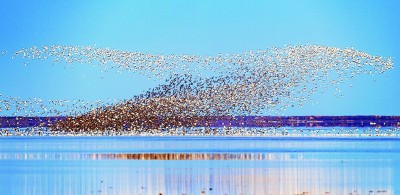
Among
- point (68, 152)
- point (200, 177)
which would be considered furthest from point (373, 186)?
point (68, 152)

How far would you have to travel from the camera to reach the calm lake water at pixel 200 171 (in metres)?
15.3

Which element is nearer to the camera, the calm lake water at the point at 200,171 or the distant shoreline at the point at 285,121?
the calm lake water at the point at 200,171

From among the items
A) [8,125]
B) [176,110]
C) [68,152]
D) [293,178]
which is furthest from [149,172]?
[8,125]

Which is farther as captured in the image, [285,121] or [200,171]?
[285,121]

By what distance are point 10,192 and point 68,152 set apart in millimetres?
10447

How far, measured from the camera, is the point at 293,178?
1689 centimetres

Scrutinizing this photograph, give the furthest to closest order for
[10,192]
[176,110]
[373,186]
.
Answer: [176,110] < [373,186] < [10,192]

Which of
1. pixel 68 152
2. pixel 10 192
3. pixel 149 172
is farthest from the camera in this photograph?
pixel 68 152

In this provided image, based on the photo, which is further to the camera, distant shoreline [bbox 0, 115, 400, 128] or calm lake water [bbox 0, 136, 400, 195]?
distant shoreline [bbox 0, 115, 400, 128]

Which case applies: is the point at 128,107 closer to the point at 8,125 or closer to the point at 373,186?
the point at 8,125

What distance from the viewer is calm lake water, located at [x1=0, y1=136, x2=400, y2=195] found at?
15.3 meters

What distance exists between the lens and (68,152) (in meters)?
25.0

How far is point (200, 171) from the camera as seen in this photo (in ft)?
60.5

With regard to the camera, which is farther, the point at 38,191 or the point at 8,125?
the point at 8,125
